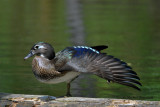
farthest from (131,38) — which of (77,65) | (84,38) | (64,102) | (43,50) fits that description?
(64,102)

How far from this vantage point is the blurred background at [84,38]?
8.65 m

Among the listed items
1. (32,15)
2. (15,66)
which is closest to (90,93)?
(15,66)

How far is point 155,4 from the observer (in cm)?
2817

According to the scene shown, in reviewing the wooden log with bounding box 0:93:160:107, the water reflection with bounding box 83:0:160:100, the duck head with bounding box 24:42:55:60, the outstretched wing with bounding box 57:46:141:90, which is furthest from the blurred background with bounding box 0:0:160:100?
the wooden log with bounding box 0:93:160:107

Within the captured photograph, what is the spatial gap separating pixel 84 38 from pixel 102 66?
971 cm

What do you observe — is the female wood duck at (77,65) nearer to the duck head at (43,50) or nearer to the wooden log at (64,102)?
the duck head at (43,50)

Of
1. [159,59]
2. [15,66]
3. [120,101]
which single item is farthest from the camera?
[159,59]

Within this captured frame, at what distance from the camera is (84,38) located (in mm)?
15766

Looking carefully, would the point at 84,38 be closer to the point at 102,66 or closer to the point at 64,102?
the point at 102,66

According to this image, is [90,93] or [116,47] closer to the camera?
[90,93]

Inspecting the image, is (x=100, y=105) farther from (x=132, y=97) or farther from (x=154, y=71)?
(x=154, y=71)

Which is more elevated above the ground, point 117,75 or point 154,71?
point 117,75

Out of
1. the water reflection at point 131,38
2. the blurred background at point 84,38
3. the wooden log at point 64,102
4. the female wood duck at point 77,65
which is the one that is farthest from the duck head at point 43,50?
the water reflection at point 131,38

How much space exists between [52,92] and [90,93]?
65cm
